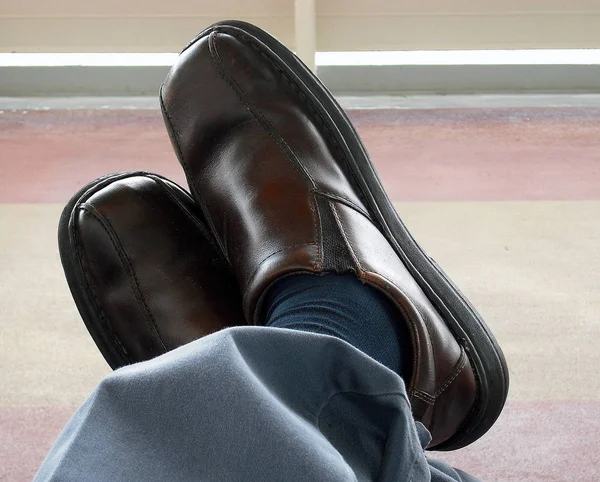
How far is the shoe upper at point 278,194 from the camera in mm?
896

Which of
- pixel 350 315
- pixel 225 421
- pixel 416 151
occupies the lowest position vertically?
pixel 416 151

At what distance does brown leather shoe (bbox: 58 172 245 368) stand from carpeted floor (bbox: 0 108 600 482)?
122mm

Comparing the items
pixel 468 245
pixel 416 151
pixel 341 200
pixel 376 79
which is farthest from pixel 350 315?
pixel 376 79

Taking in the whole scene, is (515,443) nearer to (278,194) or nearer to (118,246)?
(278,194)

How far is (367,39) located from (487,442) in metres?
1.24

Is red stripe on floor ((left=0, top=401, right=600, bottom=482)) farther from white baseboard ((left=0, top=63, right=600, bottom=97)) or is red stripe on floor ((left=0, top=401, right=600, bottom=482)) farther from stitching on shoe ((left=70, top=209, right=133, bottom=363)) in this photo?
white baseboard ((left=0, top=63, right=600, bottom=97))

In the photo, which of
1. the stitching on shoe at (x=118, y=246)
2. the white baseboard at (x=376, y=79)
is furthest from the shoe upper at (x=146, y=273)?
the white baseboard at (x=376, y=79)

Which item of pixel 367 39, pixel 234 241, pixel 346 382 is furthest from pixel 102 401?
pixel 367 39

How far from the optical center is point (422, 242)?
4.58 ft

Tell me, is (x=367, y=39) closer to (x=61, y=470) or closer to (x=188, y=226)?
(x=188, y=226)

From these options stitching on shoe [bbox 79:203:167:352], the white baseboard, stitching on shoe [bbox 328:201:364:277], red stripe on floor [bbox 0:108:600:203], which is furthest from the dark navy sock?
the white baseboard

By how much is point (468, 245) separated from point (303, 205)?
0.47 metres

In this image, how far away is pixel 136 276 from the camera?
1064 millimetres

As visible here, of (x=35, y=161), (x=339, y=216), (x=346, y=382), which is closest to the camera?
(x=346, y=382)
